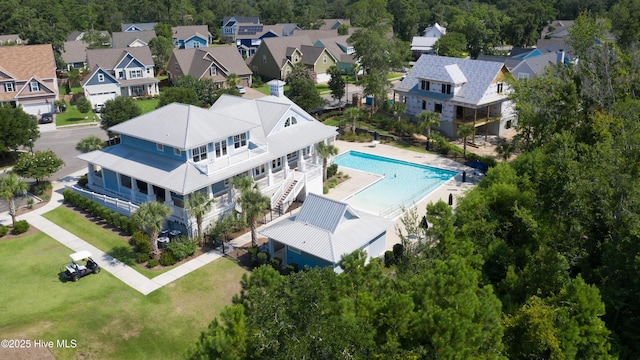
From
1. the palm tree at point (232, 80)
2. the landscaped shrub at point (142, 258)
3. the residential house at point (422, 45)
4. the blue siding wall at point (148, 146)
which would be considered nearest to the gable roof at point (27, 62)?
the palm tree at point (232, 80)

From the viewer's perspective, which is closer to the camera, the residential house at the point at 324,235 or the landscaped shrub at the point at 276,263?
the residential house at the point at 324,235

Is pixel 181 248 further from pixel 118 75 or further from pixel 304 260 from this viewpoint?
pixel 118 75

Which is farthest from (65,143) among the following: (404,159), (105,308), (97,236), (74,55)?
(74,55)

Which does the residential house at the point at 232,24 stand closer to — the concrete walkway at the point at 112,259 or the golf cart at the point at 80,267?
the concrete walkway at the point at 112,259

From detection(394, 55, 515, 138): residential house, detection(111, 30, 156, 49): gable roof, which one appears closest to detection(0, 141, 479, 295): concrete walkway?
detection(394, 55, 515, 138): residential house

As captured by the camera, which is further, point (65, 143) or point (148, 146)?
point (65, 143)

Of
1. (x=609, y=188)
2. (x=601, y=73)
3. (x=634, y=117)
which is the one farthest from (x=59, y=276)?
(x=601, y=73)
